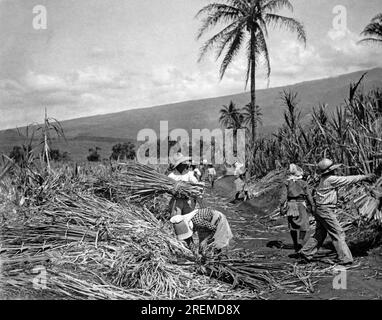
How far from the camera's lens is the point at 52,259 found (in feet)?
15.1

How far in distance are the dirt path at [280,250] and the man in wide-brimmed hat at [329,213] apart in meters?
0.22

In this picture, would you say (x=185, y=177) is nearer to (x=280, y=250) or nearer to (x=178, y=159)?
(x=178, y=159)

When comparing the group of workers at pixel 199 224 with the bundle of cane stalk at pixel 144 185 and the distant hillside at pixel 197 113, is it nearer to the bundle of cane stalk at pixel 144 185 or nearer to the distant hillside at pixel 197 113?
the bundle of cane stalk at pixel 144 185

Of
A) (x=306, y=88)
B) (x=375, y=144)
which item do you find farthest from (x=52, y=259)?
(x=306, y=88)

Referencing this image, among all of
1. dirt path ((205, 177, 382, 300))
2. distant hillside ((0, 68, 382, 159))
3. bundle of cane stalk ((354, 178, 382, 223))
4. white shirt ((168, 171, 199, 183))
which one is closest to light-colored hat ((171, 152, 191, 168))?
white shirt ((168, 171, 199, 183))

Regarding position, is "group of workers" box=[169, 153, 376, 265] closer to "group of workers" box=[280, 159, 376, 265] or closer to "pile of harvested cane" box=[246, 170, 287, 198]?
"group of workers" box=[280, 159, 376, 265]

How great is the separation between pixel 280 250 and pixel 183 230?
2.03m

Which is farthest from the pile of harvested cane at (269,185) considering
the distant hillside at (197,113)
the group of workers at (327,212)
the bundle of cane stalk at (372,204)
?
the distant hillside at (197,113)

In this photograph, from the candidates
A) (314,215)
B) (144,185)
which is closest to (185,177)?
(144,185)

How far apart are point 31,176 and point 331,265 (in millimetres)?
4642

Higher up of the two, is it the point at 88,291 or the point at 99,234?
the point at 99,234
